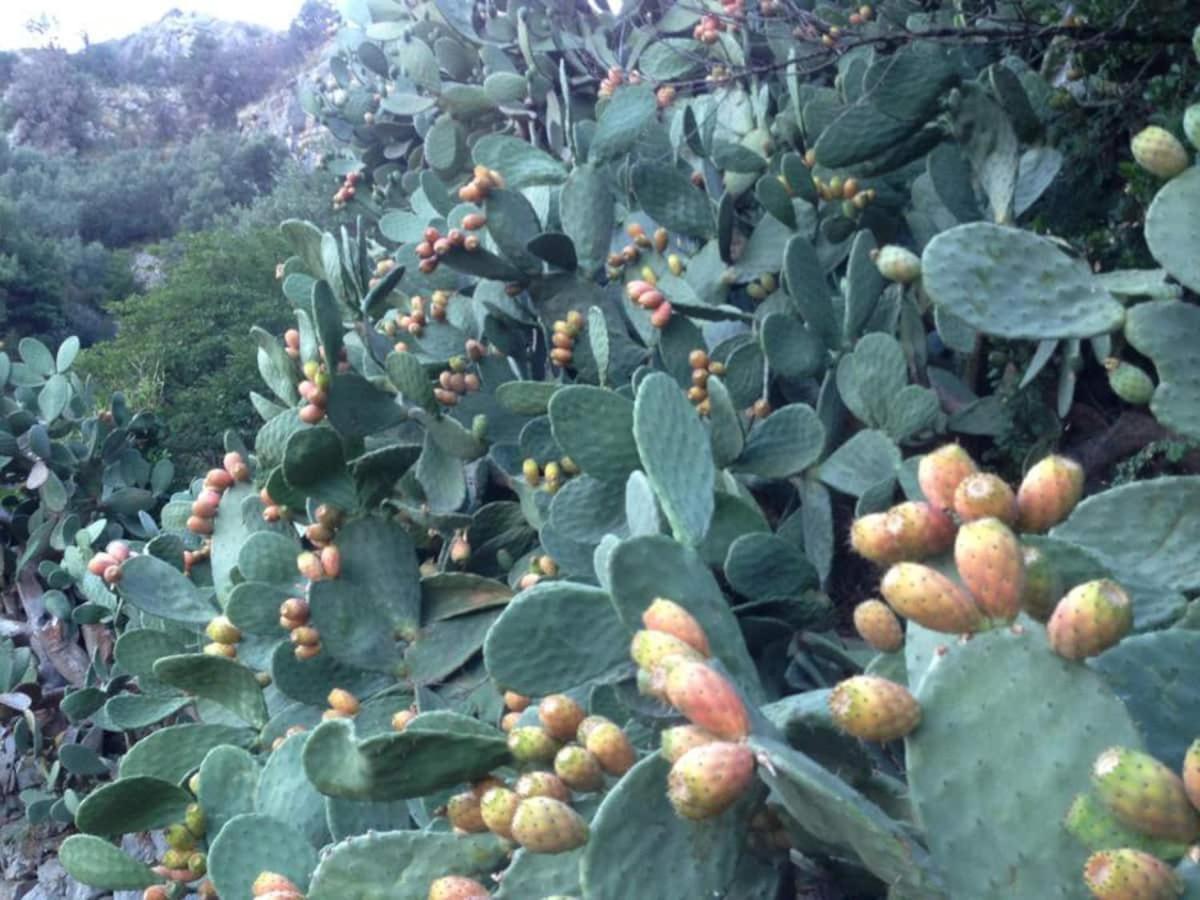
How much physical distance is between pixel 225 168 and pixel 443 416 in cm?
1914

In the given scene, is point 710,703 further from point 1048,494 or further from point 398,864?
point 398,864

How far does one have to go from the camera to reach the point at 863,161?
2.31 meters

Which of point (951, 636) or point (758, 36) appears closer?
point (951, 636)

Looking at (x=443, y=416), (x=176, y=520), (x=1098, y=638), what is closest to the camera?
(x=1098, y=638)

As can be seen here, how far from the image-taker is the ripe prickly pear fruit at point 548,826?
99 centimetres

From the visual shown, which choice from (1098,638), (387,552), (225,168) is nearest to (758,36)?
(387,552)

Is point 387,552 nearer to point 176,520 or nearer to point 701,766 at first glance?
point 176,520

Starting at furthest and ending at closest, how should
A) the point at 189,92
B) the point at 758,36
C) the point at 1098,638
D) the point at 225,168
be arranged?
the point at 189,92, the point at 225,168, the point at 758,36, the point at 1098,638

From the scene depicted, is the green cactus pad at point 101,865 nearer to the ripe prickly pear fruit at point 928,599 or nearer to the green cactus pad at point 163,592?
the green cactus pad at point 163,592

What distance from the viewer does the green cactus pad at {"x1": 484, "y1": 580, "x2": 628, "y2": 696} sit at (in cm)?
127

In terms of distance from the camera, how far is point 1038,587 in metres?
0.91

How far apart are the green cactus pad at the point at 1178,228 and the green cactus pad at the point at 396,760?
3.44 ft

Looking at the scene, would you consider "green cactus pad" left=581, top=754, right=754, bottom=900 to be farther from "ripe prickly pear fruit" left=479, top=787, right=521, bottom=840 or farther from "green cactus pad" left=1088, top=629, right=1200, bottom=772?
"green cactus pad" left=1088, top=629, right=1200, bottom=772

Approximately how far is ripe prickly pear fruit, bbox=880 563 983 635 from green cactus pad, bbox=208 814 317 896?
938mm
